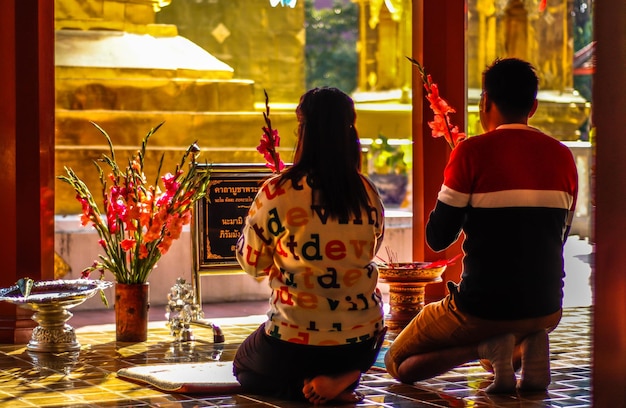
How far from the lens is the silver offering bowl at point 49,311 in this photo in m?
6.54

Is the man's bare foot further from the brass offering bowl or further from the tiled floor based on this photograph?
the brass offering bowl

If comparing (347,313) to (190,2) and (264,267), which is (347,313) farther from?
(190,2)

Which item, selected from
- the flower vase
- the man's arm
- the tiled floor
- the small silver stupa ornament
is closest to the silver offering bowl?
the tiled floor

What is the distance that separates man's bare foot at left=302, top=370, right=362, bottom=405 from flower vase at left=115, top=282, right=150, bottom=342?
213cm

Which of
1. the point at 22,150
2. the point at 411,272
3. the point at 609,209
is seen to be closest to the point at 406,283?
the point at 411,272

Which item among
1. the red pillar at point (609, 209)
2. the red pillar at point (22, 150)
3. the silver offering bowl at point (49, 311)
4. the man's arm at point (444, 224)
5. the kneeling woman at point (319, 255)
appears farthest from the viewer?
the red pillar at point (22, 150)

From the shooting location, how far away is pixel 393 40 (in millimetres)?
14922

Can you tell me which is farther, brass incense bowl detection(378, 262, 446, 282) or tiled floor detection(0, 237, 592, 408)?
brass incense bowl detection(378, 262, 446, 282)

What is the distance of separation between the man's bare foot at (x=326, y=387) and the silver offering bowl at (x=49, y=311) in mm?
1984

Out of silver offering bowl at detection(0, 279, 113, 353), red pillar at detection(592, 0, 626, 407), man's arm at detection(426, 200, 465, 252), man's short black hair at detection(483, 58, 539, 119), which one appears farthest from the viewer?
silver offering bowl at detection(0, 279, 113, 353)

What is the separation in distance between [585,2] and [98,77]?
53.3 feet

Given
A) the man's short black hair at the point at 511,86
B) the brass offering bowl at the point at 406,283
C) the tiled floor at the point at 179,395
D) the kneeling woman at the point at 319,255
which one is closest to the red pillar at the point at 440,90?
the brass offering bowl at the point at 406,283

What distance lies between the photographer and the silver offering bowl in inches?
257

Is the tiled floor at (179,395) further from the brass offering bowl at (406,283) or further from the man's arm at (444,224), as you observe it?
the brass offering bowl at (406,283)
